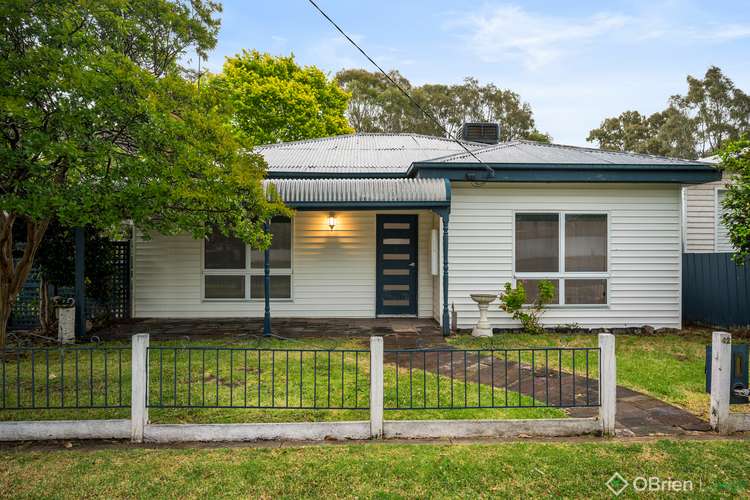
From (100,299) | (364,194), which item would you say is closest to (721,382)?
(364,194)

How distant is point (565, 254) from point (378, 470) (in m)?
7.16

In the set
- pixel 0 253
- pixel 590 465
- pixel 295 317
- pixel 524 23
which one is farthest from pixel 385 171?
pixel 524 23

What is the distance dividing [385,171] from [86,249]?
6493mm

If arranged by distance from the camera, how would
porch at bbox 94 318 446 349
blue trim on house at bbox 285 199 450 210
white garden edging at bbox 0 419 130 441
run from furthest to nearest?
1. blue trim on house at bbox 285 199 450 210
2. porch at bbox 94 318 446 349
3. white garden edging at bbox 0 419 130 441

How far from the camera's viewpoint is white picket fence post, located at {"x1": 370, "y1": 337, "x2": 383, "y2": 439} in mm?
4066

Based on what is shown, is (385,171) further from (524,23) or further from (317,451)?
(524,23)

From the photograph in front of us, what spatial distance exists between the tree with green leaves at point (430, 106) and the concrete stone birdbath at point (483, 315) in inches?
1174

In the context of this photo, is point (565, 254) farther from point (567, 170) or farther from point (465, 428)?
point (465, 428)

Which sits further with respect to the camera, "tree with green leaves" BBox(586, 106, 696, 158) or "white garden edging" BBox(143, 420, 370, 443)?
"tree with green leaves" BBox(586, 106, 696, 158)

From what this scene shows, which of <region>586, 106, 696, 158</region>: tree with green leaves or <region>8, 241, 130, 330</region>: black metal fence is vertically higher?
<region>586, 106, 696, 158</region>: tree with green leaves

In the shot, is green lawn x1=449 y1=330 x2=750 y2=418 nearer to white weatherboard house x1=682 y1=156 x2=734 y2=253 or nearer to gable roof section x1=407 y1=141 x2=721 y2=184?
white weatherboard house x1=682 y1=156 x2=734 y2=253

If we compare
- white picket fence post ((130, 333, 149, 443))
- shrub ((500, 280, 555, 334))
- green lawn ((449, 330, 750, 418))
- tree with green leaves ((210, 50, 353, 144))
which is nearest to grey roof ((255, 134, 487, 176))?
shrub ((500, 280, 555, 334))

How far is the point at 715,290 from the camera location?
9.98 meters

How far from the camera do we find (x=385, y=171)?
10609mm
